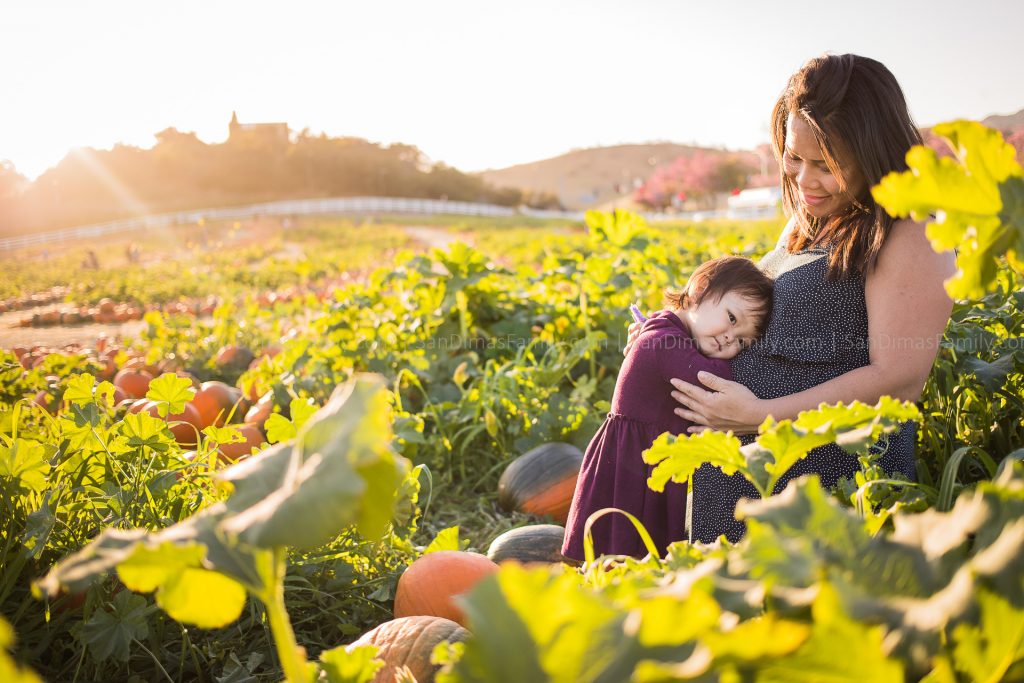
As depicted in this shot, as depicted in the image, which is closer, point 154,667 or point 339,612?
point 154,667

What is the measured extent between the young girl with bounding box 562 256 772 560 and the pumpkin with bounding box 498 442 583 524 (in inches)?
21.2

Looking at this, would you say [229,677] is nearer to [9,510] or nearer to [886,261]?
[9,510]

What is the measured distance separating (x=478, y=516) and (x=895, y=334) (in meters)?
1.67

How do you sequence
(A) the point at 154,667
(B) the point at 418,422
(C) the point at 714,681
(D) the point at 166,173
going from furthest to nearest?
1. (D) the point at 166,173
2. (B) the point at 418,422
3. (A) the point at 154,667
4. (C) the point at 714,681

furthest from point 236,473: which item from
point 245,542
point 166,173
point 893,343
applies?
point 166,173

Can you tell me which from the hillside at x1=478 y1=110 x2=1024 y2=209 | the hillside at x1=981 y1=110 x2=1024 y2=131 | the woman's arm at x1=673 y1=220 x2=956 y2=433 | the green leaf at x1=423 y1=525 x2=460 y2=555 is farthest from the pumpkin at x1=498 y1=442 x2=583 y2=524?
the hillside at x1=478 y1=110 x2=1024 y2=209

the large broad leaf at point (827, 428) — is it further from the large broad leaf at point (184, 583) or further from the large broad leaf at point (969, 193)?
the large broad leaf at point (184, 583)

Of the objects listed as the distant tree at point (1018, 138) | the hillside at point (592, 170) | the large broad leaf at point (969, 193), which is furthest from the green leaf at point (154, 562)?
the hillside at point (592, 170)

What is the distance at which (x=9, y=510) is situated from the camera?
1.75 meters

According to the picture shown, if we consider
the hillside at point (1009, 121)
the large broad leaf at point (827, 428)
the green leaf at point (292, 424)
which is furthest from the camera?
the hillside at point (1009, 121)

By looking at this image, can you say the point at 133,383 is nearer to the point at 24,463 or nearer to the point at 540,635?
the point at 24,463

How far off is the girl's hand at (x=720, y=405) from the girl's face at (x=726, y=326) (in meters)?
0.22

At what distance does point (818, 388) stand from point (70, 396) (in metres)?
1.92

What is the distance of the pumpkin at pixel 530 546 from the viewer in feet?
7.43
